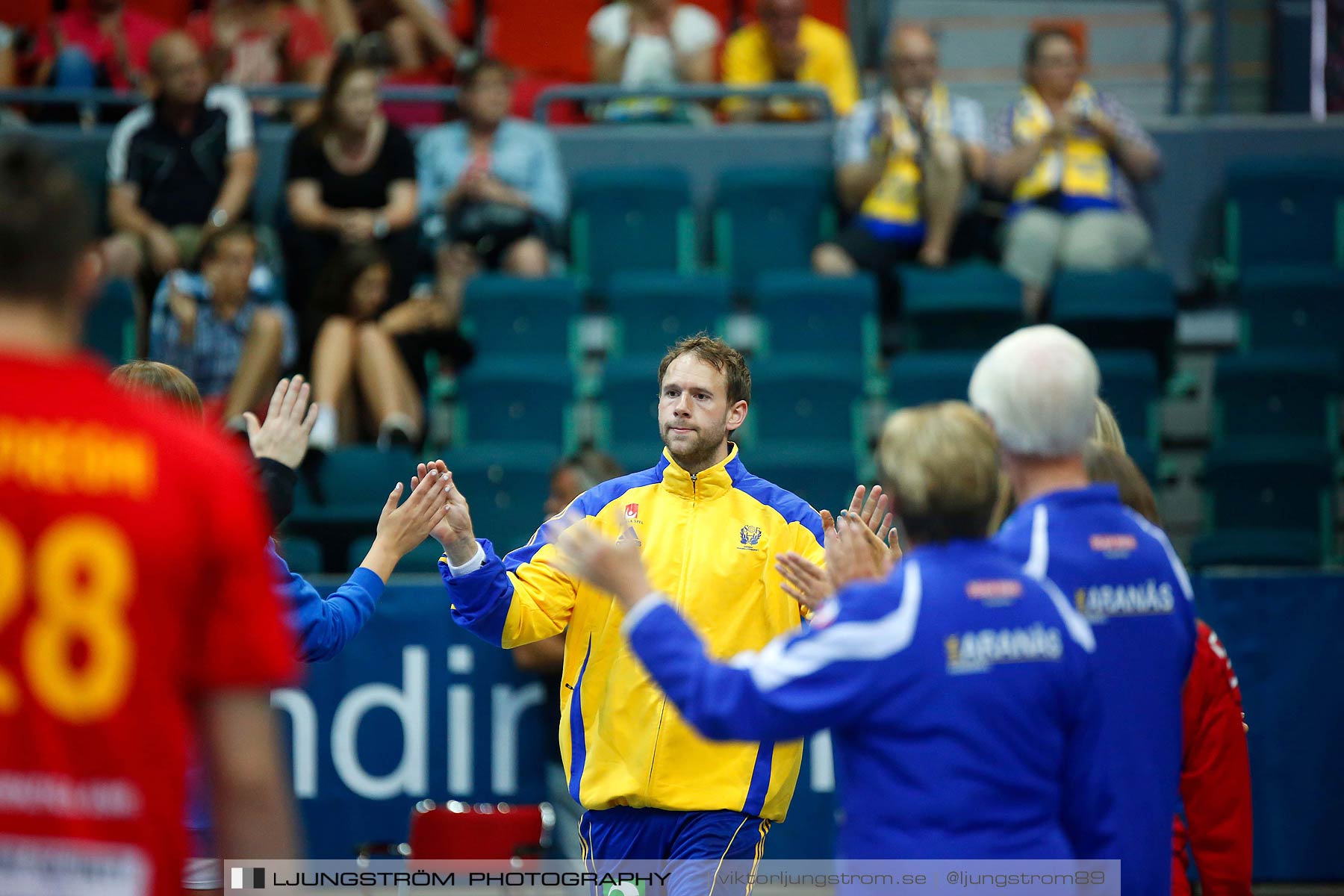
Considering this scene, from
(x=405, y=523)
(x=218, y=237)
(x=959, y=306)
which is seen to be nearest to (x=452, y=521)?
(x=405, y=523)

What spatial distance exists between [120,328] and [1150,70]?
26.1 feet

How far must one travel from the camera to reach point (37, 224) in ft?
6.52

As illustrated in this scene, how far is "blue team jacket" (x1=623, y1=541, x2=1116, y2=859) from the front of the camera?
2.73 meters

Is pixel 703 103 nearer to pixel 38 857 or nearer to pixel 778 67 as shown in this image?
pixel 778 67

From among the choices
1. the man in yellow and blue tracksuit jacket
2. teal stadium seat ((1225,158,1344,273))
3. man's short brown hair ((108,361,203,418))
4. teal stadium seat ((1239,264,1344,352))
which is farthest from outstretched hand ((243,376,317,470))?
teal stadium seat ((1225,158,1344,273))

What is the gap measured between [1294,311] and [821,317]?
2.96 metres

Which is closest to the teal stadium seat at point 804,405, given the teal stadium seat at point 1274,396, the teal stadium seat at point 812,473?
the teal stadium seat at point 812,473

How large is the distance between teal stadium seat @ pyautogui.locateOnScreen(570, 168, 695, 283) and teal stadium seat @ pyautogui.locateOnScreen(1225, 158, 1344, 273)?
3.63 m

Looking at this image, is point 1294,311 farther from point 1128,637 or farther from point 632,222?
point 1128,637

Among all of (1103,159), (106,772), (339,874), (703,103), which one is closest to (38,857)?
(106,772)

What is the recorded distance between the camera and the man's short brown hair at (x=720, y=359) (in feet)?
14.8

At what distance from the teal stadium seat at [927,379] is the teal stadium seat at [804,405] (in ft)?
0.90

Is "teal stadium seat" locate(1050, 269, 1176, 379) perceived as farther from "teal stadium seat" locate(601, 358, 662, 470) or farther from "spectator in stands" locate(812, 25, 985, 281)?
"teal stadium seat" locate(601, 358, 662, 470)

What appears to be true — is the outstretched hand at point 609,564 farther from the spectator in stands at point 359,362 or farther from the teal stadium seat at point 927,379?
the teal stadium seat at point 927,379
